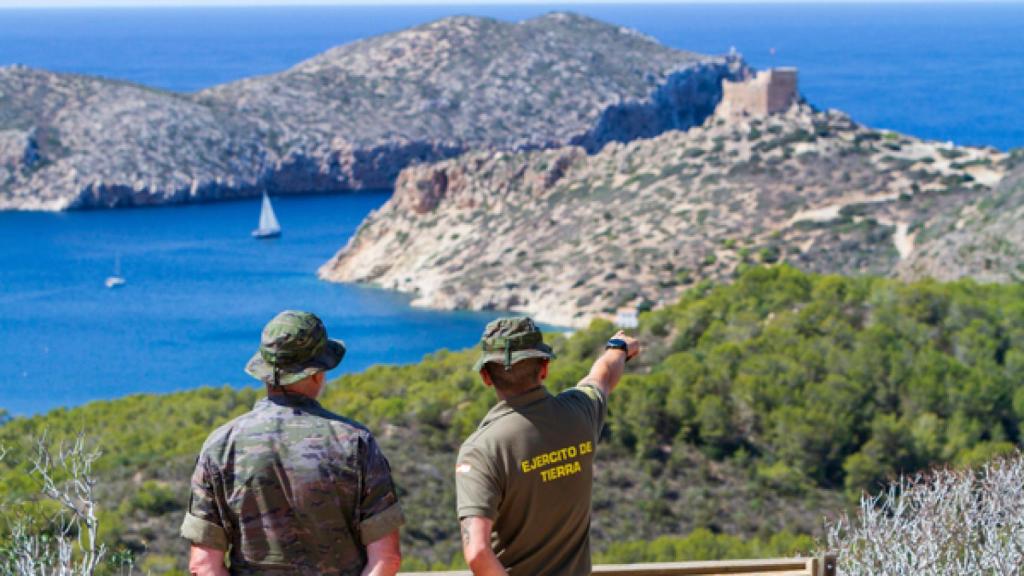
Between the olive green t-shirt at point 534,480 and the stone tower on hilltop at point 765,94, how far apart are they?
60516mm

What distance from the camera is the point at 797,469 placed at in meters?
19.4

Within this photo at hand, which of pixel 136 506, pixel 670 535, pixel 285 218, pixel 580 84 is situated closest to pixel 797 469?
pixel 670 535

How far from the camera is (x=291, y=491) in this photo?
4.39 m

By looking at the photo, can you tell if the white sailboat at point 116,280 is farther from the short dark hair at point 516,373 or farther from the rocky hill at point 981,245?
the short dark hair at point 516,373

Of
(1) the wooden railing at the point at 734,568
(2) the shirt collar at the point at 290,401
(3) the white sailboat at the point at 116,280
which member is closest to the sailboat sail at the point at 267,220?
(3) the white sailboat at the point at 116,280

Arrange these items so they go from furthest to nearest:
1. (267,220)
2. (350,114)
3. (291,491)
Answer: (350,114), (267,220), (291,491)

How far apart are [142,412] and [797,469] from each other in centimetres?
1214

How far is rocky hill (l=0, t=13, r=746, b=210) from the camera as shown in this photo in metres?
94.1

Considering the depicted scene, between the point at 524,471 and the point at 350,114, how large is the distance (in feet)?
339

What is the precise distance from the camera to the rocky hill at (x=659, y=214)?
48000 mm

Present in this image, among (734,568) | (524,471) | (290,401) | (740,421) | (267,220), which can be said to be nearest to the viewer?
(290,401)

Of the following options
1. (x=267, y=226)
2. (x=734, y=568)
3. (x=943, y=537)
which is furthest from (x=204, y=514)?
(x=267, y=226)

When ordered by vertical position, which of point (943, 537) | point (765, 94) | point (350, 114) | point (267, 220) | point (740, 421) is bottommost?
point (740, 421)

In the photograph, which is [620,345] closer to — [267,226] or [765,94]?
[765,94]
